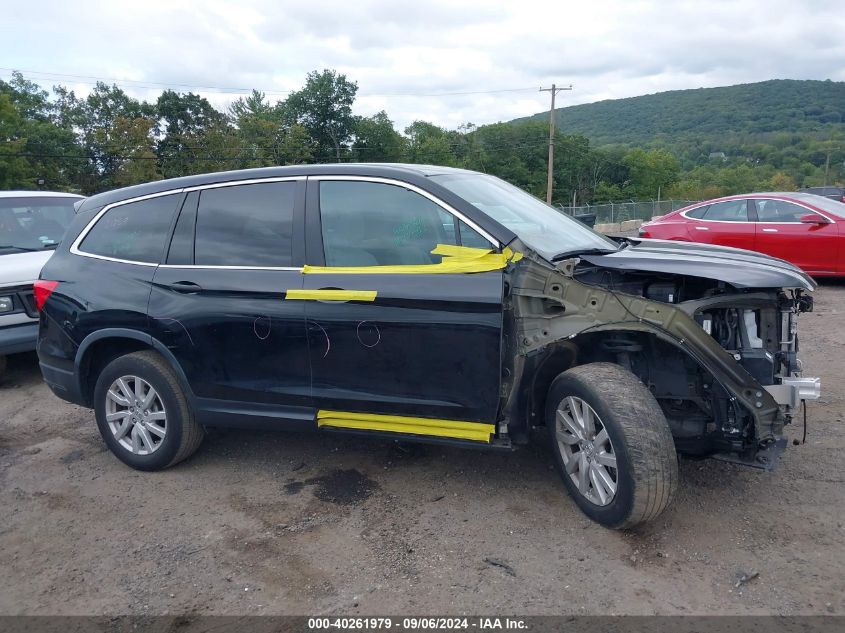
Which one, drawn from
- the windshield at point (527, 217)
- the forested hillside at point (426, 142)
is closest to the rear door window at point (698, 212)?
the windshield at point (527, 217)

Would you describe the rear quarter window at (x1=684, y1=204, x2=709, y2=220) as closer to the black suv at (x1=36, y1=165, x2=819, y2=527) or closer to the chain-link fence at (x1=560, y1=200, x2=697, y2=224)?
the black suv at (x1=36, y1=165, x2=819, y2=527)

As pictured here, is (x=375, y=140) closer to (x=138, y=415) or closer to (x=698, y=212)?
(x=698, y=212)

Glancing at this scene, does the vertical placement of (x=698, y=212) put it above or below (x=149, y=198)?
above

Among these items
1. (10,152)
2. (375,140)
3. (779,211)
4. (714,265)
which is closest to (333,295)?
(714,265)

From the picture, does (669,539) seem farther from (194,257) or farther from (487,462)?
(194,257)

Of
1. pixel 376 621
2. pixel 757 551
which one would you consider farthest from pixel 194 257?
pixel 757 551

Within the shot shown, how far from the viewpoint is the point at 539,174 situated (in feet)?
227

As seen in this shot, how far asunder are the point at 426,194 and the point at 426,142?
64311mm

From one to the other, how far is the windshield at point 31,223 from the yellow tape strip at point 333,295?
4.70 metres

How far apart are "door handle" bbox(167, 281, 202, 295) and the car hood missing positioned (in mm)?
2317

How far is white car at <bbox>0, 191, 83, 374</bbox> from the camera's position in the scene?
6.54 meters

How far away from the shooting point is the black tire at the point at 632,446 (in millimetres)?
3344

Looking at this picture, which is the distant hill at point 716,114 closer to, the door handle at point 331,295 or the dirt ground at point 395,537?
the dirt ground at point 395,537

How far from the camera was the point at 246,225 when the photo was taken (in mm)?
4355
